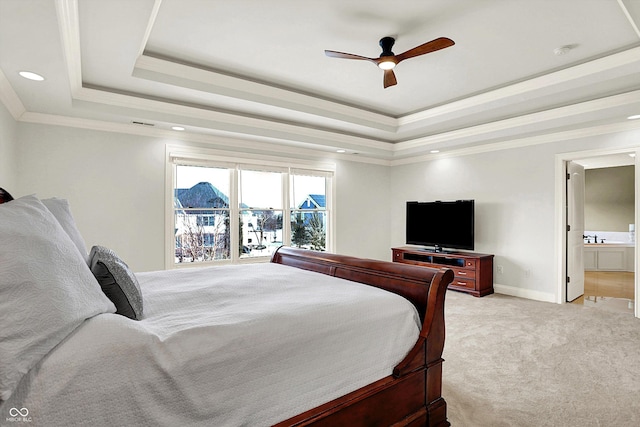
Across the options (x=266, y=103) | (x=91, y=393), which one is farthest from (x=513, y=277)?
(x=91, y=393)

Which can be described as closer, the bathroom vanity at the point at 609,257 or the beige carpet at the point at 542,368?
the beige carpet at the point at 542,368

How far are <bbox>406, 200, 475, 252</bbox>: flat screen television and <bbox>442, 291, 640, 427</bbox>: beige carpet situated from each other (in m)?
1.48

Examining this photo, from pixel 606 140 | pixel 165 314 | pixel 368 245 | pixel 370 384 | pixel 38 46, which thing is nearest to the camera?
pixel 165 314

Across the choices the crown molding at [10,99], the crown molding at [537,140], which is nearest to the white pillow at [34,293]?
the crown molding at [10,99]

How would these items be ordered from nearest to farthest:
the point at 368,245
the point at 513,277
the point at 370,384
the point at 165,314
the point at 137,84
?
1. the point at 165,314
2. the point at 370,384
3. the point at 137,84
4. the point at 513,277
5. the point at 368,245

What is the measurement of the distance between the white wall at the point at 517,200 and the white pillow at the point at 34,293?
5365mm

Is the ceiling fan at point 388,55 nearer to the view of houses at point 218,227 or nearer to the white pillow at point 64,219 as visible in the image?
the white pillow at point 64,219

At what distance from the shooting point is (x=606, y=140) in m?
4.30

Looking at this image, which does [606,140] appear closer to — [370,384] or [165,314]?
[370,384]

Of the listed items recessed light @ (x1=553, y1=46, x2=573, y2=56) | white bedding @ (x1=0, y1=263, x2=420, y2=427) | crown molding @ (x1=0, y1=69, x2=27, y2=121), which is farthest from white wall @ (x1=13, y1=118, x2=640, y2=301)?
white bedding @ (x1=0, y1=263, x2=420, y2=427)

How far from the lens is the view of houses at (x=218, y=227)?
15.4 feet

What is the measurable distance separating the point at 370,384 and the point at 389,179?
5.67 metres

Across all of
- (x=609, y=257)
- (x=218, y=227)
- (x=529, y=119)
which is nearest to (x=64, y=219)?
(x=218, y=227)

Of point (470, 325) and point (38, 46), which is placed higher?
point (38, 46)
